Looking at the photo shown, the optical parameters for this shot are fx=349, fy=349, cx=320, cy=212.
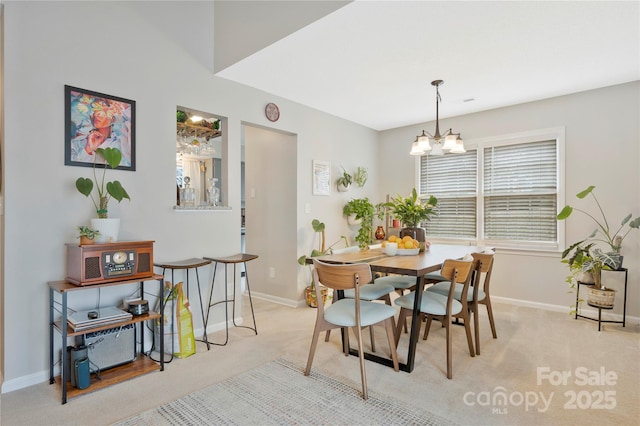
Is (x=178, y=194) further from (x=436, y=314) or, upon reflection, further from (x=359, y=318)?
(x=436, y=314)

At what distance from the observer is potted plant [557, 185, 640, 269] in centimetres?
341

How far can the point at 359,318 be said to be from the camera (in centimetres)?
219

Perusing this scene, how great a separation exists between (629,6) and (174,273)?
152 inches

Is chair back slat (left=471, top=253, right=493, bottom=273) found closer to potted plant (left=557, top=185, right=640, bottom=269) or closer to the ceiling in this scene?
potted plant (left=557, top=185, right=640, bottom=269)

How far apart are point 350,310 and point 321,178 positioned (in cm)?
243

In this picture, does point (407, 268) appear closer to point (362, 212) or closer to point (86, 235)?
point (86, 235)

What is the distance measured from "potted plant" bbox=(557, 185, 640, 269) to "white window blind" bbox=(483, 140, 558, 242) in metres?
0.34

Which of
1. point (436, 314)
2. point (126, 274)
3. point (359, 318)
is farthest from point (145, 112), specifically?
point (436, 314)

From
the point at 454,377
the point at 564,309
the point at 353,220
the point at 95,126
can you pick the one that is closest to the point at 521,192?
the point at 564,309

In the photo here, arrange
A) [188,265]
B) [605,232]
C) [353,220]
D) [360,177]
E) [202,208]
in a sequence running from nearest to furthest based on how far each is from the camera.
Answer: [188,265], [202,208], [605,232], [353,220], [360,177]

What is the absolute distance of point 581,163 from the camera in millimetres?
3879

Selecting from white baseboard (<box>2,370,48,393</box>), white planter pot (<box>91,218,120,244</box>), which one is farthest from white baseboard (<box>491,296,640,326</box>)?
white baseboard (<box>2,370,48,393</box>)

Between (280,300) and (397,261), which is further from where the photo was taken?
(280,300)

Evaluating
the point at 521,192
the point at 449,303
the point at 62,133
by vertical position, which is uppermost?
the point at 62,133
